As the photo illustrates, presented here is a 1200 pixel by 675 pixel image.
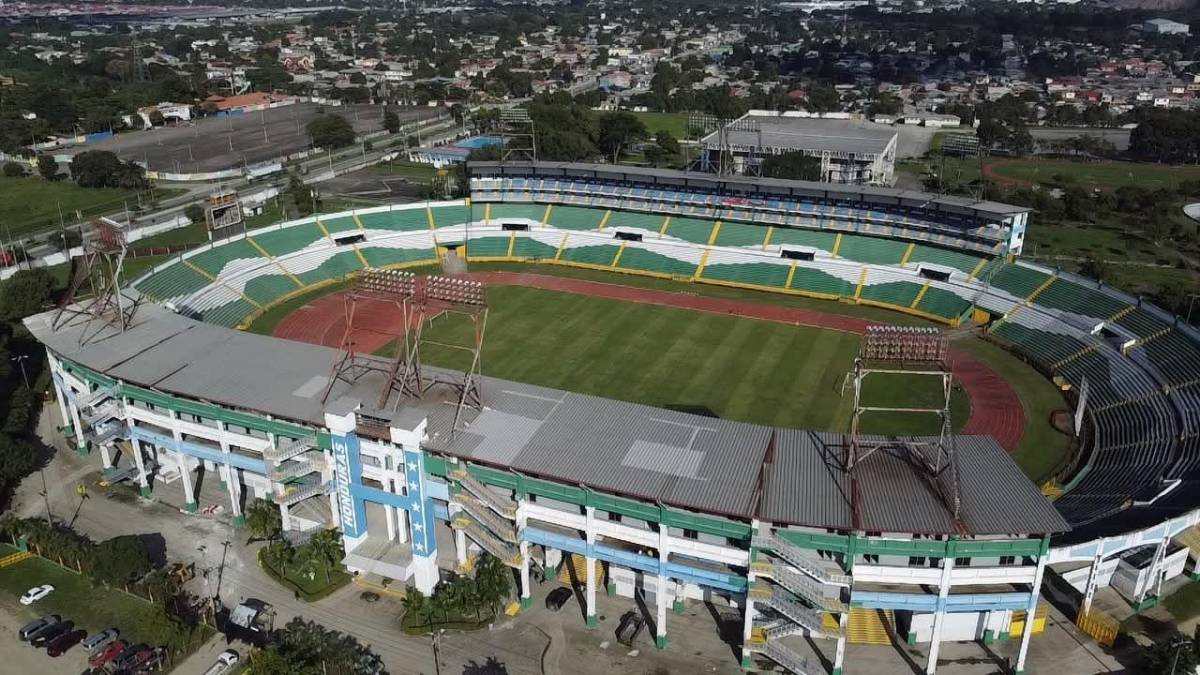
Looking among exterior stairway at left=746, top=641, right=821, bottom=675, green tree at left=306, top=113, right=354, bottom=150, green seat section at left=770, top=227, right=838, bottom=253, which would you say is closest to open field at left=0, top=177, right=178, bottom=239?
green tree at left=306, top=113, right=354, bottom=150

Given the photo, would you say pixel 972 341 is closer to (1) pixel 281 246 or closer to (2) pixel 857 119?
(1) pixel 281 246

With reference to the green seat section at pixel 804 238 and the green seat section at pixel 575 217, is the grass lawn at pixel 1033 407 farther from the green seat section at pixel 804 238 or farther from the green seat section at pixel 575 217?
the green seat section at pixel 575 217

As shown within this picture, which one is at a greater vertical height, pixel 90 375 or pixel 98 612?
pixel 90 375

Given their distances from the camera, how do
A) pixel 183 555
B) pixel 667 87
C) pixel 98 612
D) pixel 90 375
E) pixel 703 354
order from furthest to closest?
1. pixel 667 87
2. pixel 703 354
3. pixel 90 375
4. pixel 183 555
5. pixel 98 612

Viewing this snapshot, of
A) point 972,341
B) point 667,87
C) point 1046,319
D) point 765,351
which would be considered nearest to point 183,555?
point 765,351

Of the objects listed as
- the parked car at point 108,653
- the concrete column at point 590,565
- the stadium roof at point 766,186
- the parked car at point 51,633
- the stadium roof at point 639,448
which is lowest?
the parked car at point 51,633

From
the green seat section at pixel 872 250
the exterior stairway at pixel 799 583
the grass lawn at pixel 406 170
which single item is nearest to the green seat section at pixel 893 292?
the green seat section at pixel 872 250
